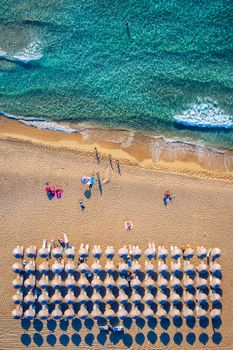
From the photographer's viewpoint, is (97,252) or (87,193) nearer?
(97,252)

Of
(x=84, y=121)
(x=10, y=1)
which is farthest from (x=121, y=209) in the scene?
(x=10, y=1)

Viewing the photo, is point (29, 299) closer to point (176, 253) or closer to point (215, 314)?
point (176, 253)

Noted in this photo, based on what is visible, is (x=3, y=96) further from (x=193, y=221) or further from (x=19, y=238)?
(x=193, y=221)

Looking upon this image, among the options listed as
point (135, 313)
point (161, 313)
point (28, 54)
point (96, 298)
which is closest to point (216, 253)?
point (161, 313)

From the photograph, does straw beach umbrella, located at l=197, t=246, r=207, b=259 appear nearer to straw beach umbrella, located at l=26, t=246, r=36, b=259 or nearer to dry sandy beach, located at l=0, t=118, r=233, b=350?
dry sandy beach, located at l=0, t=118, r=233, b=350

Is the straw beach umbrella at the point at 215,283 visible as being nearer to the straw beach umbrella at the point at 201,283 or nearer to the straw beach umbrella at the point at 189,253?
the straw beach umbrella at the point at 201,283

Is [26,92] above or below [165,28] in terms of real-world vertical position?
below

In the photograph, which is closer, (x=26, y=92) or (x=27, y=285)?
(x=27, y=285)

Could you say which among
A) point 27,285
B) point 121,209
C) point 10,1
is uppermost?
point 10,1
